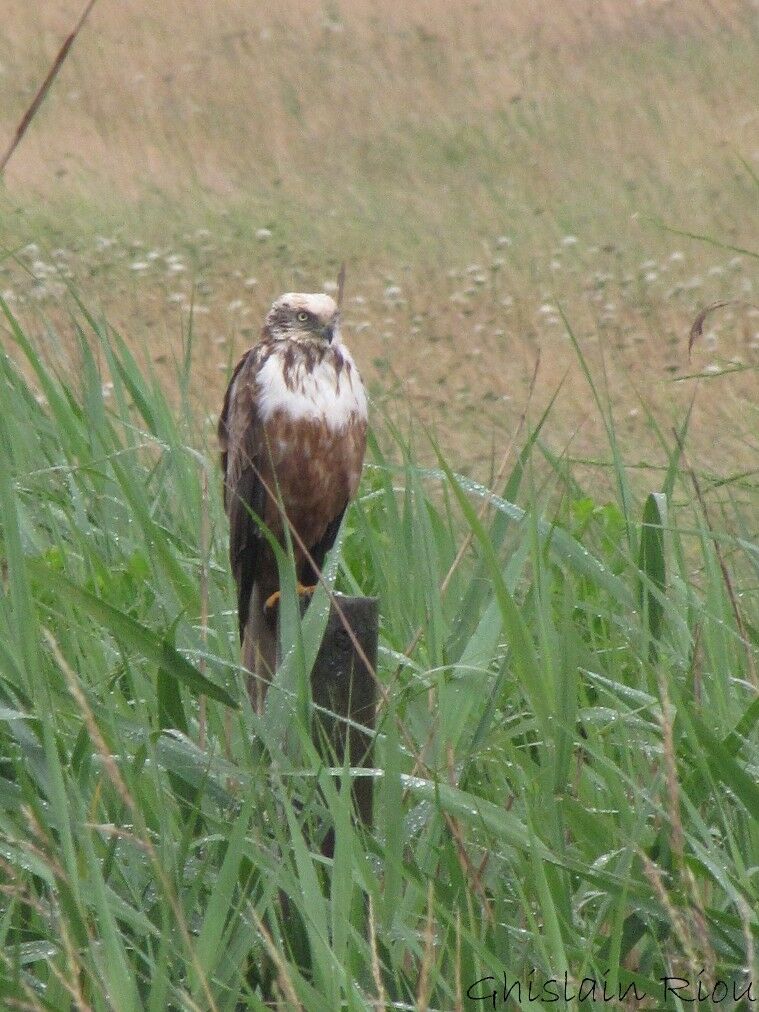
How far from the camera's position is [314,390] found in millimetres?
2719

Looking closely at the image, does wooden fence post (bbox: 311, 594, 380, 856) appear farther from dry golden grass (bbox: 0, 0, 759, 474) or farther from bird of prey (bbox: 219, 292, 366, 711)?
dry golden grass (bbox: 0, 0, 759, 474)

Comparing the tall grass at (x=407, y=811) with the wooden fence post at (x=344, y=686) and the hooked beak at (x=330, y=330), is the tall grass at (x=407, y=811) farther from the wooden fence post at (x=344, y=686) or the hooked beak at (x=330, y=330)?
the hooked beak at (x=330, y=330)

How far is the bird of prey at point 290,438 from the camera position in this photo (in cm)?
270

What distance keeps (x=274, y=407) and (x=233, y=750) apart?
740 millimetres

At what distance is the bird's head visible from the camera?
2828 millimetres

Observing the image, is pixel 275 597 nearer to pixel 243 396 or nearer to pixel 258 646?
pixel 258 646

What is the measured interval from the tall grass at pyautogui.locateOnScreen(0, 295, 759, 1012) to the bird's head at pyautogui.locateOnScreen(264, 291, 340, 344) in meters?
0.46

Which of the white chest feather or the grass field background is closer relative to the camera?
the grass field background

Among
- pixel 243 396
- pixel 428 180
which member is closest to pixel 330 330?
pixel 243 396

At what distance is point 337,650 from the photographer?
2.06 m

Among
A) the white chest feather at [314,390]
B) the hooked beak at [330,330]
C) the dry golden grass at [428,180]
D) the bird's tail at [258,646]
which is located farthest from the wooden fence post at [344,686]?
the dry golden grass at [428,180]

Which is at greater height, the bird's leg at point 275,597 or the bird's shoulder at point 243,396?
the bird's shoulder at point 243,396

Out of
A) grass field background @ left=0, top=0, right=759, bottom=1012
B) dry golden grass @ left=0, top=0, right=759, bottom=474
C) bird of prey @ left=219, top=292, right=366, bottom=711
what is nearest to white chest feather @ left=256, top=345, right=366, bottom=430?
bird of prey @ left=219, top=292, right=366, bottom=711

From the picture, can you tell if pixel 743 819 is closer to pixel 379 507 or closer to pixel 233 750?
pixel 233 750
